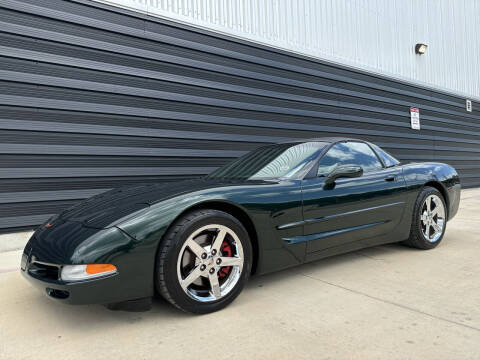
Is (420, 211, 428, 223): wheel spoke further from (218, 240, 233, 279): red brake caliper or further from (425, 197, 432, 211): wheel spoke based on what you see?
(218, 240, 233, 279): red brake caliper

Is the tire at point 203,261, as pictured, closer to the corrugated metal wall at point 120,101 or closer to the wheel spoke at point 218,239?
the wheel spoke at point 218,239

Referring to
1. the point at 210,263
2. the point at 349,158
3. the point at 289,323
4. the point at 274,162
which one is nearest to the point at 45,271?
the point at 210,263

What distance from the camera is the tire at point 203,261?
6.13 feet

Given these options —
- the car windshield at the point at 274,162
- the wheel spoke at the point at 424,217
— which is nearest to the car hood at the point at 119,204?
the car windshield at the point at 274,162

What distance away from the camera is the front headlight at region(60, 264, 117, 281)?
1712 millimetres

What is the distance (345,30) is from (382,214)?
5937 millimetres

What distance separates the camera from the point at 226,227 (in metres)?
2.09

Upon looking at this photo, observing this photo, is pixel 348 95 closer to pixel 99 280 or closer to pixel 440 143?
pixel 440 143

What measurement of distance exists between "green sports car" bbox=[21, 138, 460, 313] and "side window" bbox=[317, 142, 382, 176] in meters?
0.01

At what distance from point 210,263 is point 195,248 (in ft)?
0.46

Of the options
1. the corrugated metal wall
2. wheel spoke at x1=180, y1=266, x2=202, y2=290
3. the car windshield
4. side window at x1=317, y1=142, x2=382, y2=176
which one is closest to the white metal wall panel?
the corrugated metal wall

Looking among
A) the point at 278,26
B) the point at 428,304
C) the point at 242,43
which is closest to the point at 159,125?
the point at 242,43

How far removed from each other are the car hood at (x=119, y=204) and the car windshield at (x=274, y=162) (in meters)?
0.47

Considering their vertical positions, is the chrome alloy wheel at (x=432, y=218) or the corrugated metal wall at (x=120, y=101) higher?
the corrugated metal wall at (x=120, y=101)
